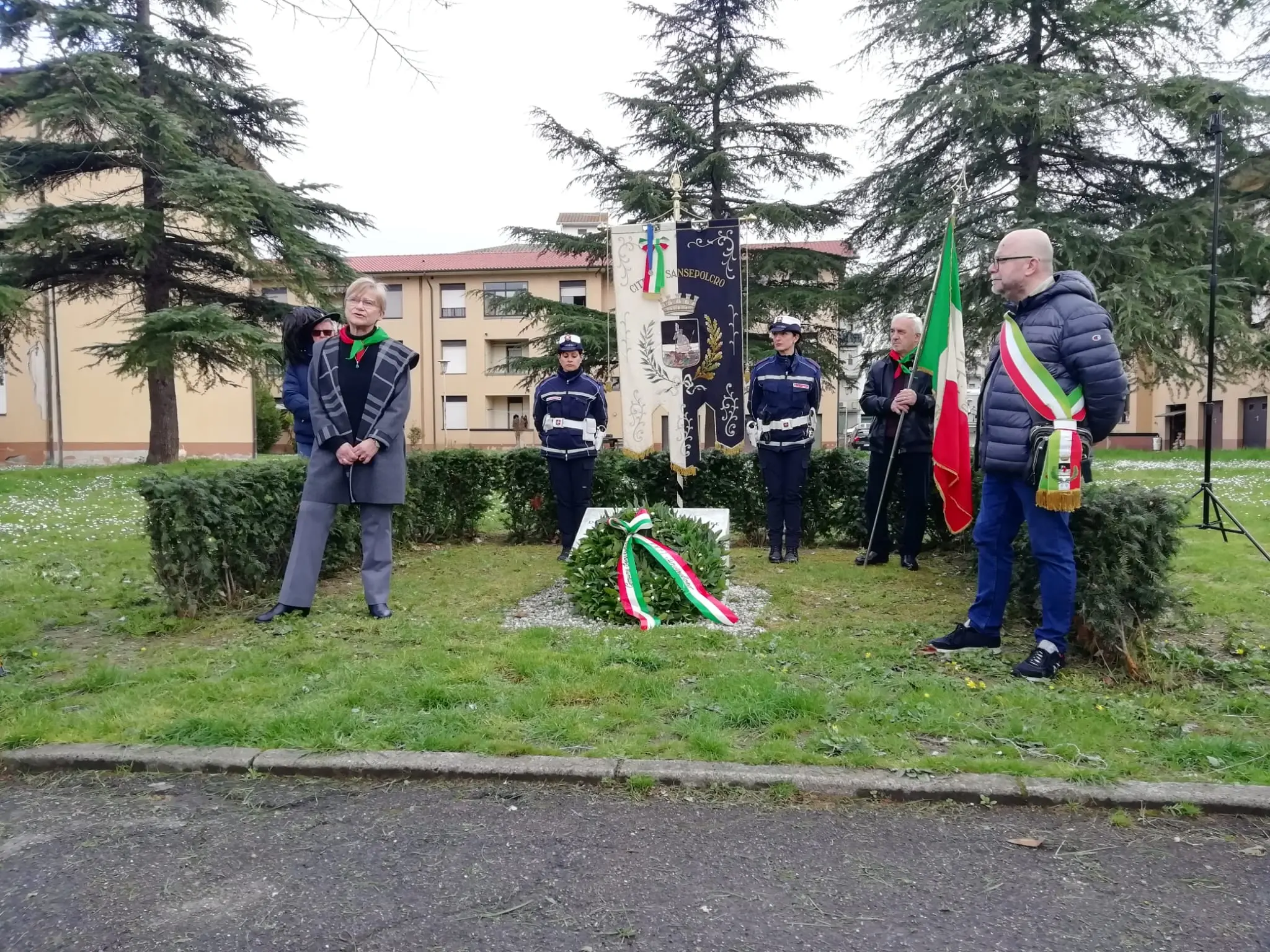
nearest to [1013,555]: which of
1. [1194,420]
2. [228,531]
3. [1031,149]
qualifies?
[228,531]

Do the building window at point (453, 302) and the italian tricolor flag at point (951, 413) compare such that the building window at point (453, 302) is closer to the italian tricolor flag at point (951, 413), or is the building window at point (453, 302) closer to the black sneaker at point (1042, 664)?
the italian tricolor flag at point (951, 413)

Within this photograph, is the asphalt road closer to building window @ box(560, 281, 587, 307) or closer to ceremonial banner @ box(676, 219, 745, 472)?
ceremonial banner @ box(676, 219, 745, 472)

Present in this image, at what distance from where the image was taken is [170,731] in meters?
3.72

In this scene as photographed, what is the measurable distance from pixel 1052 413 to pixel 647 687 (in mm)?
2360

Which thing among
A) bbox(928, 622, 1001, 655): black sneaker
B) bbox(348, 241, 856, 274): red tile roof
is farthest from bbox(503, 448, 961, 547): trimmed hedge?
bbox(348, 241, 856, 274): red tile roof

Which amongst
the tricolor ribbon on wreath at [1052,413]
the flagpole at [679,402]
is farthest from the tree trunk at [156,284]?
the tricolor ribbon on wreath at [1052,413]

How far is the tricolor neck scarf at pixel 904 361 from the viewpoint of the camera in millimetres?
7344

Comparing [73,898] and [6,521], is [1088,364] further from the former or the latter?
[6,521]

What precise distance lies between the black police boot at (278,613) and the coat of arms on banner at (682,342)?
3.77 m

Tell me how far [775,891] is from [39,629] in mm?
5271

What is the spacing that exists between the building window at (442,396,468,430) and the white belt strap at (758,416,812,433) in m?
44.0

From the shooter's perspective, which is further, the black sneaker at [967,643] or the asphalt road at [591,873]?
the black sneaker at [967,643]

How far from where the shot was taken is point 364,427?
5.66 meters

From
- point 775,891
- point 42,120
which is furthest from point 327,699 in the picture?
point 42,120
